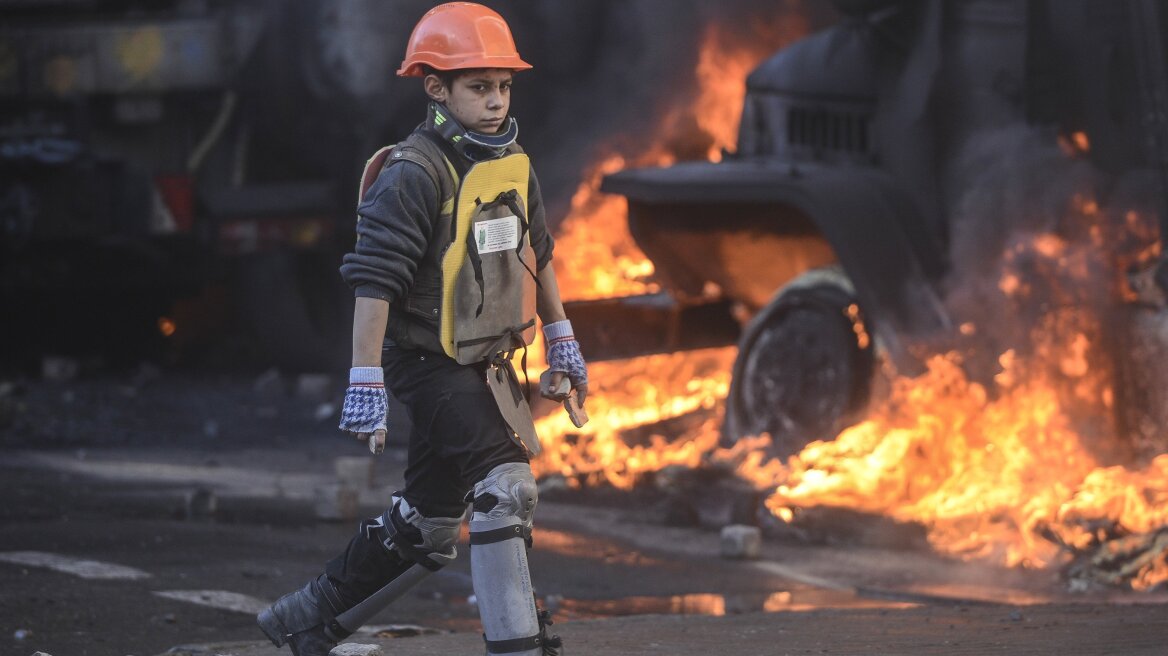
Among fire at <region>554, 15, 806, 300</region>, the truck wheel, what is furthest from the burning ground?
fire at <region>554, 15, 806, 300</region>

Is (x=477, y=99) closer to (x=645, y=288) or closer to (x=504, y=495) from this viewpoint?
(x=504, y=495)

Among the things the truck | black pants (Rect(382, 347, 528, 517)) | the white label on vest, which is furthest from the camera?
the truck

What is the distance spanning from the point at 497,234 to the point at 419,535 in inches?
30.0

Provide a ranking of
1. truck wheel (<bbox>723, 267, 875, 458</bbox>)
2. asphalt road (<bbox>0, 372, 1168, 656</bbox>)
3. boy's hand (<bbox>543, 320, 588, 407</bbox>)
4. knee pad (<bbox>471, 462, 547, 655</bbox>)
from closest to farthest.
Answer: knee pad (<bbox>471, 462, 547, 655</bbox>) → boy's hand (<bbox>543, 320, 588, 407</bbox>) → asphalt road (<bbox>0, 372, 1168, 656</bbox>) → truck wheel (<bbox>723, 267, 875, 458</bbox>)

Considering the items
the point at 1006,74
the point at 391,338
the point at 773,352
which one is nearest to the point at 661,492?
the point at 773,352

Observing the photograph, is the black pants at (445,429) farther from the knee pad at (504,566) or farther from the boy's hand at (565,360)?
the boy's hand at (565,360)

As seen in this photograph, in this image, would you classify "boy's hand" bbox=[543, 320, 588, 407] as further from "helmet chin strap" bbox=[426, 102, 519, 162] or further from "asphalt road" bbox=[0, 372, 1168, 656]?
"asphalt road" bbox=[0, 372, 1168, 656]

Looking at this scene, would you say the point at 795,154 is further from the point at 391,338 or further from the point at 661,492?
the point at 391,338

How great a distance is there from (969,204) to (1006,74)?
0.65 m

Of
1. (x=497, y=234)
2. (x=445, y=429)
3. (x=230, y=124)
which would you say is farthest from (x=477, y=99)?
(x=230, y=124)

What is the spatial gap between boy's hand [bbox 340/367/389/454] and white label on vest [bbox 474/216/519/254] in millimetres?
434

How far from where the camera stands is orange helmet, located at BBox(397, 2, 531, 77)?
4680 mm

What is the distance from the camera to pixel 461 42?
4688 mm

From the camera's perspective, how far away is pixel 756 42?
12.0 metres
